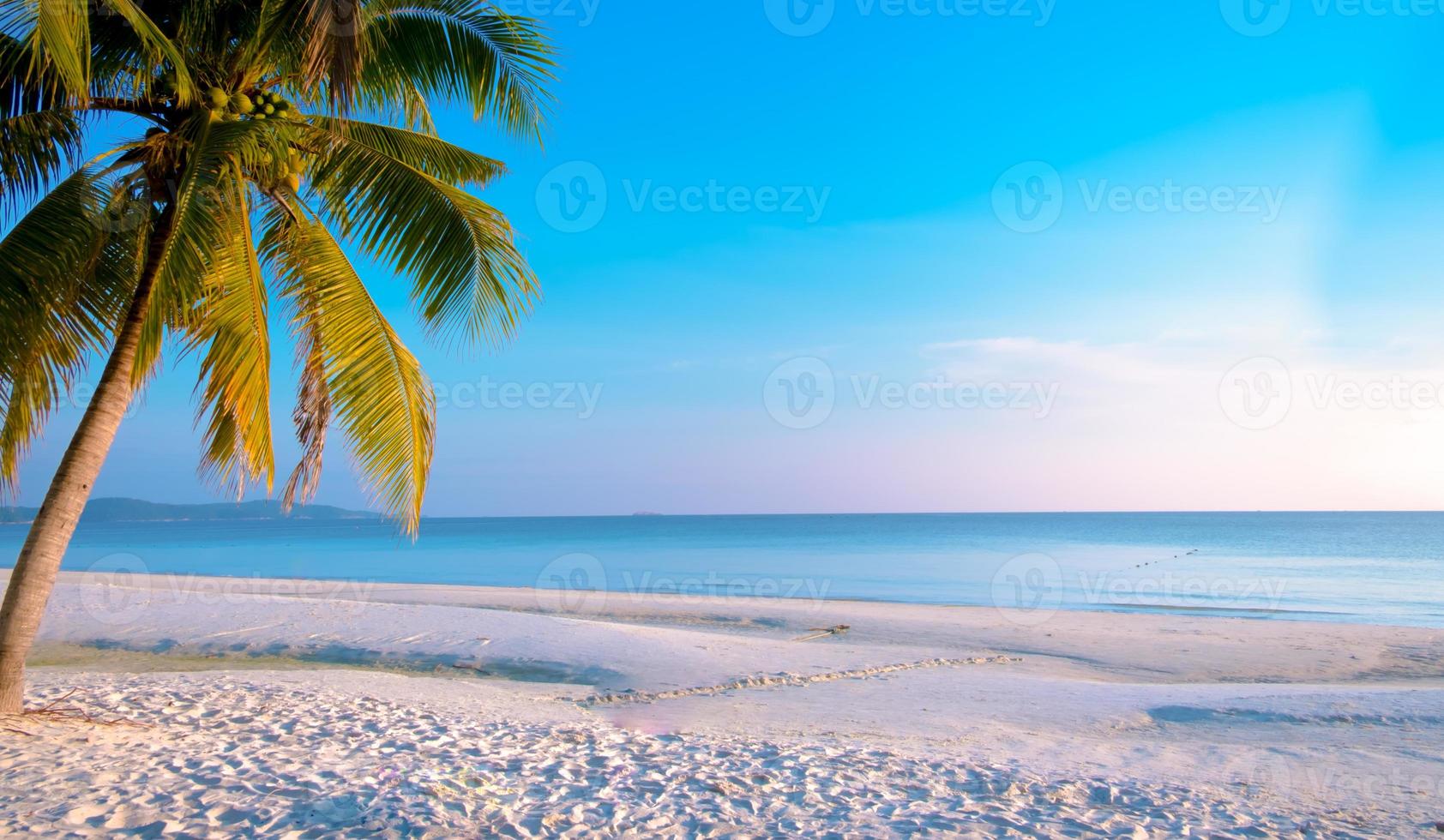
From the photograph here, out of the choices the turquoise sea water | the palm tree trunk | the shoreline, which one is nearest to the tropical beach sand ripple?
the palm tree trunk

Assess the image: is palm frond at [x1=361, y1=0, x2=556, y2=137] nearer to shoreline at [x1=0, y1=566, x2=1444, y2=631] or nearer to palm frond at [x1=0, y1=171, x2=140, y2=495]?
palm frond at [x1=0, y1=171, x2=140, y2=495]

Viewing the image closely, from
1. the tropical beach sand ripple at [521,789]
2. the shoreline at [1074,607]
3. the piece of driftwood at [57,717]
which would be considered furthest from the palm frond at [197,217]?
the shoreline at [1074,607]

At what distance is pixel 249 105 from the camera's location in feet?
20.6

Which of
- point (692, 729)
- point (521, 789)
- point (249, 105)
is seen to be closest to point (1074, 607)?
point (692, 729)

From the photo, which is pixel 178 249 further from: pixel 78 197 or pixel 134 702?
pixel 134 702

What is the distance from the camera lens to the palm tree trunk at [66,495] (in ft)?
19.1

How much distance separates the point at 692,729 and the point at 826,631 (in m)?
9.76

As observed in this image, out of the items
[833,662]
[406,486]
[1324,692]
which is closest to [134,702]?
[406,486]

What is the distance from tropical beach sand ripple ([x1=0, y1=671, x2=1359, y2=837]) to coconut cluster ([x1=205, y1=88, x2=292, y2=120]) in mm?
4327

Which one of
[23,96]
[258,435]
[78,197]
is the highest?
[23,96]

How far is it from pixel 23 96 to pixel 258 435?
283 centimetres

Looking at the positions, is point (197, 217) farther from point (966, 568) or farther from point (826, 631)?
point (966, 568)

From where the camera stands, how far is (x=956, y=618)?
20.1 metres

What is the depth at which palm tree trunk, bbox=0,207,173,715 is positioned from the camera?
19.1 ft
